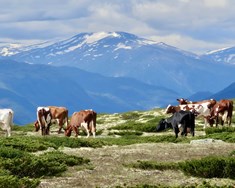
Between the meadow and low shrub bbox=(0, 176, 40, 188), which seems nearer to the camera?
low shrub bbox=(0, 176, 40, 188)

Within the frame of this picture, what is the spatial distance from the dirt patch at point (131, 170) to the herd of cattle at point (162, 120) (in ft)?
30.0

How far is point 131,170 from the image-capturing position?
2005 centimetres

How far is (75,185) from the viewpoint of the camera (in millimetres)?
16859

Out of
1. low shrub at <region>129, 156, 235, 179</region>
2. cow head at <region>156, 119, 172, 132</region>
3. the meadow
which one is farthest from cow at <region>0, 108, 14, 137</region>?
low shrub at <region>129, 156, 235, 179</region>

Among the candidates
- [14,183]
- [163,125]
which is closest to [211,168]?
[14,183]

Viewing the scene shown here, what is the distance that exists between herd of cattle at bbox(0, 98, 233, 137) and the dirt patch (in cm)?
915

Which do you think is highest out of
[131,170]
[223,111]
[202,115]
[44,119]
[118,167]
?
[223,111]

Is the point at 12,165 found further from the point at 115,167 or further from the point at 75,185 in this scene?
the point at 115,167

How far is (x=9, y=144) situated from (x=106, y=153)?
479 cm

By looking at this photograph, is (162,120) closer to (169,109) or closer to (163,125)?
(163,125)

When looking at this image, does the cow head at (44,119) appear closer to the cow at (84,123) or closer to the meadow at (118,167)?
the cow at (84,123)

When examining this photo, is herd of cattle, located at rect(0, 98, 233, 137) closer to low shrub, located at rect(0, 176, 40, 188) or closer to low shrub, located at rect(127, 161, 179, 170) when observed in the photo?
low shrub, located at rect(127, 161, 179, 170)

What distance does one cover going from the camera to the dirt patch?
17.6 metres

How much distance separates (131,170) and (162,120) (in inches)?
917
